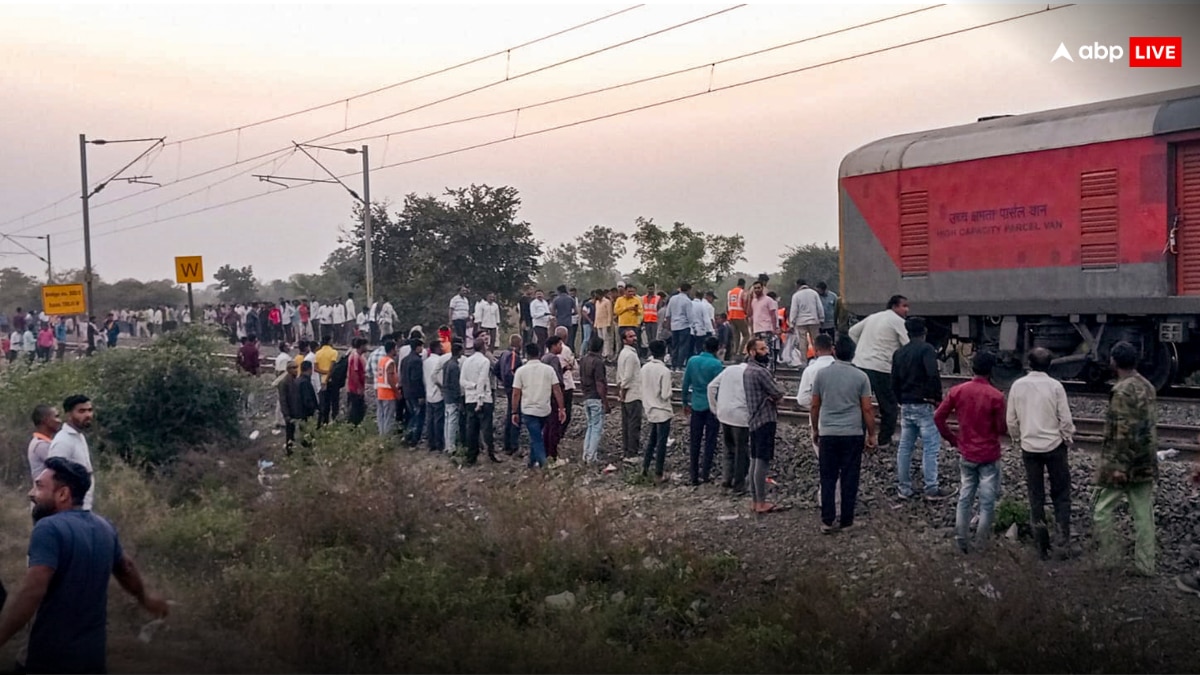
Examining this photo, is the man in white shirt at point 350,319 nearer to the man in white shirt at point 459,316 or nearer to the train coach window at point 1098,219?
the man in white shirt at point 459,316

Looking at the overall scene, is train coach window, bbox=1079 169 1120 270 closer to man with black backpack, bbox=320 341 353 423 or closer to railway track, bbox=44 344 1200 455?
railway track, bbox=44 344 1200 455

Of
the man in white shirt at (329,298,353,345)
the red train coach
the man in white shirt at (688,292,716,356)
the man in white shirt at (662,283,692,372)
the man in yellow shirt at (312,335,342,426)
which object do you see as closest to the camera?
the red train coach

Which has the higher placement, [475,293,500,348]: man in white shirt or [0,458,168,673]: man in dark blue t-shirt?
[475,293,500,348]: man in white shirt

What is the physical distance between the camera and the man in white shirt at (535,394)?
13.1 meters

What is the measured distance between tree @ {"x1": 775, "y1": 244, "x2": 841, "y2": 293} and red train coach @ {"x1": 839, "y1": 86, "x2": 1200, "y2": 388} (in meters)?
31.1

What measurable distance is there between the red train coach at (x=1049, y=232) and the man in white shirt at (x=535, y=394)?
560 centimetres

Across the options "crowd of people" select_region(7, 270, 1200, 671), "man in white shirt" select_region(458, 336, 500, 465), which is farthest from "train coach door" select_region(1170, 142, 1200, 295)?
"man in white shirt" select_region(458, 336, 500, 465)

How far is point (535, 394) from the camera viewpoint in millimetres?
13102

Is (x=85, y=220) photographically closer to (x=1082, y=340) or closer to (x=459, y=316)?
(x=459, y=316)

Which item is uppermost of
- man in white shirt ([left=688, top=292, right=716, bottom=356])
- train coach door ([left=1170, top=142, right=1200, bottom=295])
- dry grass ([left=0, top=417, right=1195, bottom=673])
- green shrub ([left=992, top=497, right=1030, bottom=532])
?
train coach door ([left=1170, top=142, right=1200, bottom=295])

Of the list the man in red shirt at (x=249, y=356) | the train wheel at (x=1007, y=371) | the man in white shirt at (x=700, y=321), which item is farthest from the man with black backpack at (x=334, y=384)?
the train wheel at (x=1007, y=371)

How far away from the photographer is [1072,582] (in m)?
7.50

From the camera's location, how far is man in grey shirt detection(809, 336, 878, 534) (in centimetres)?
931

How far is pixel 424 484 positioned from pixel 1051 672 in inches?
259
